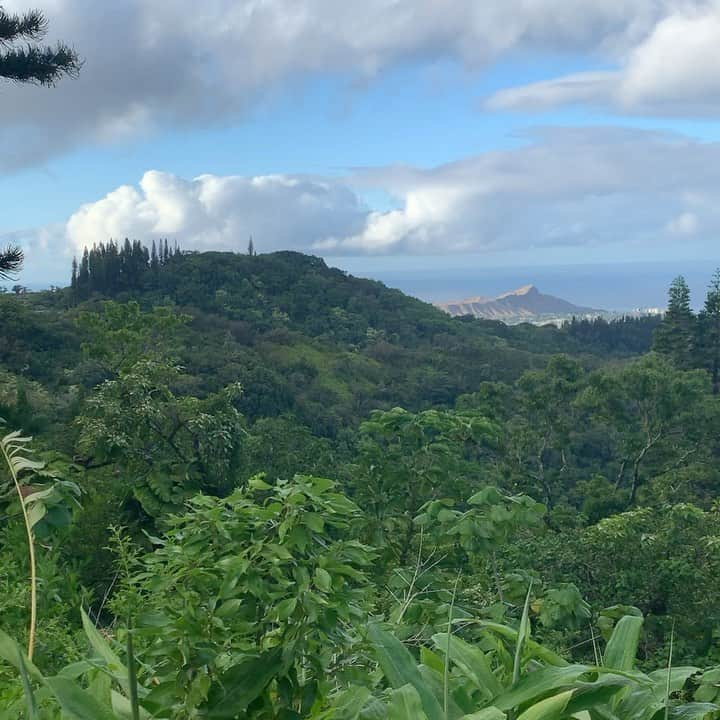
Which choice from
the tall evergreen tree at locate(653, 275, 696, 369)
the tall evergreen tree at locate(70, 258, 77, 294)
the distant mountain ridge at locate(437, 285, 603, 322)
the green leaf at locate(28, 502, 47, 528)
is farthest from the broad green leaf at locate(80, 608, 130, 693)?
the distant mountain ridge at locate(437, 285, 603, 322)

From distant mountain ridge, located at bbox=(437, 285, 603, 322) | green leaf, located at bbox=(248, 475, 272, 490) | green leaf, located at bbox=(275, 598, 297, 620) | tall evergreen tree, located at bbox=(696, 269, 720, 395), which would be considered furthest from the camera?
distant mountain ridge, located at bbox=(437, 285, 603, 322)

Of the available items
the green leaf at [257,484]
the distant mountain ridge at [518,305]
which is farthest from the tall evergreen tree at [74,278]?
the distant mountain ridge at [518,305]

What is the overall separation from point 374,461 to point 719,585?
4172 millimetres

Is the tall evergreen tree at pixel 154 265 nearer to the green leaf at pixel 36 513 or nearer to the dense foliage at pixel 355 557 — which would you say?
the dense foliage at pixel 355 557

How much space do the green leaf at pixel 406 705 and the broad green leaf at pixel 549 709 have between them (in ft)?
0.33

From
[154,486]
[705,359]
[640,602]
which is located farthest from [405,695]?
[705,359]

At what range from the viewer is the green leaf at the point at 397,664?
34.9 inches

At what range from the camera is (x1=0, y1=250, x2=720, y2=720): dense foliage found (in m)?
0.97

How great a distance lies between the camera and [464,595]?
3.74 metres

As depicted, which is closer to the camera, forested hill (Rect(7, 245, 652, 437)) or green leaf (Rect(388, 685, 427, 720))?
green leaf (Rect(388, 685, 427, 720))

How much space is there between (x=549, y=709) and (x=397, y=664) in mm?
186

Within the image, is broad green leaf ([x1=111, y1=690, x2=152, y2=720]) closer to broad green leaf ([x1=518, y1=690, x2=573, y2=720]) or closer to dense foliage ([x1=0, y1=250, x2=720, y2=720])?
dense foliage ([x1=0, y1=250, x2=720, y2=720])

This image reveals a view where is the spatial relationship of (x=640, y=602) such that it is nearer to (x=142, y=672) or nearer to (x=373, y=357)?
(x=142, y=672)

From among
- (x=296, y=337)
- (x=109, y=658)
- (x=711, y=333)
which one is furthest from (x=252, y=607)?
(x=296, y=337)
